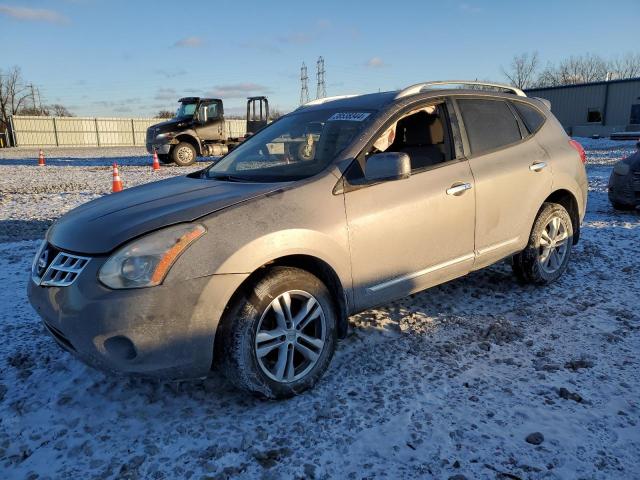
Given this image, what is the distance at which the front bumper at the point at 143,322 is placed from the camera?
2.27 m

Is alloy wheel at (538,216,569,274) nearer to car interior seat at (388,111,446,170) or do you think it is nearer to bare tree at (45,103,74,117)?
car interior seat at (388,111,446,170)

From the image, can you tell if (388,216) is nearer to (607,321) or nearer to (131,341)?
(131,341)

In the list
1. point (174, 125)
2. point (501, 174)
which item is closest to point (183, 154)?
point (174, 125)

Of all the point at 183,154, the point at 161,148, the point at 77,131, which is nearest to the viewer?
the point at 161,148

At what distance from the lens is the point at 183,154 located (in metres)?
18.4

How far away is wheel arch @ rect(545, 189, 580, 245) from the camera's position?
440cm

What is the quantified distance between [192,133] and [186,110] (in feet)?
4.03

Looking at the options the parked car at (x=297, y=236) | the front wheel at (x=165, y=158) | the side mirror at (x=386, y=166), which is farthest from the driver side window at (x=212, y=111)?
the side mirror at (x=386, y=166)

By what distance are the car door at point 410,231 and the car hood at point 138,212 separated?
616 mm

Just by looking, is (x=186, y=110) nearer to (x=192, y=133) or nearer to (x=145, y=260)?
(x=192, y=133)

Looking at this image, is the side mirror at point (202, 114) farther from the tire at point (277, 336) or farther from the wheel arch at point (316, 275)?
the tire at point (277, 336)

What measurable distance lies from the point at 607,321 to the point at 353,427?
2.32 m

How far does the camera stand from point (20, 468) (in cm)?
220

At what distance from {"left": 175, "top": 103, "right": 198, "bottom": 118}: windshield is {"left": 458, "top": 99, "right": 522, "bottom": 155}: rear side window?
16582 millimetres
